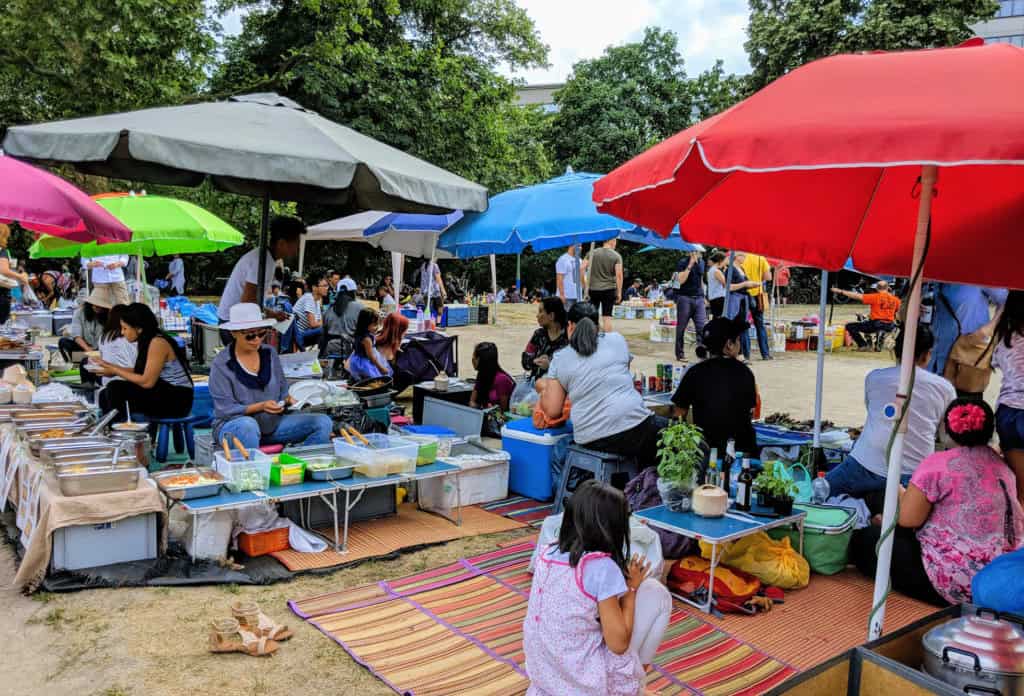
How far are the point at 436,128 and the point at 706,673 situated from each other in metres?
18.5

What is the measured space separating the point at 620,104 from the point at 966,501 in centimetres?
3003

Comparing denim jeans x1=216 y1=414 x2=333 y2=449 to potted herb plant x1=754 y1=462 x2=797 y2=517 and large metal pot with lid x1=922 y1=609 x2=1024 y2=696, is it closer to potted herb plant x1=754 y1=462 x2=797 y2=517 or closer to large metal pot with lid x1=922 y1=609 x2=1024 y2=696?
potted herb plant x1=754 y1=462 x2=797 y2=517

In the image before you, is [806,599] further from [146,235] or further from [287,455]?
[146,235]

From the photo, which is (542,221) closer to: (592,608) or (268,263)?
(268,263)

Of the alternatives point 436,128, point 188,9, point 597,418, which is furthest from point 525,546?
point 436,128

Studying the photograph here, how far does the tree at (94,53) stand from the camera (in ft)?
41.9

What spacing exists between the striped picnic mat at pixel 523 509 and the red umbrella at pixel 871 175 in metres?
2.50

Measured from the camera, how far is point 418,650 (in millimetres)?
3771

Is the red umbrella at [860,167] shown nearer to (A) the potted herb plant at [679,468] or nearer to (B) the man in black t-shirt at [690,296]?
(A) the potted herb plant at [679,468]

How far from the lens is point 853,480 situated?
500 cm

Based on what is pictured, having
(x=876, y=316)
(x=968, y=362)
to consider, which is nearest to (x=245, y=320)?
(x=968, y=362)

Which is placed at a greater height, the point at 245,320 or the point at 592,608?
the point at 245,320

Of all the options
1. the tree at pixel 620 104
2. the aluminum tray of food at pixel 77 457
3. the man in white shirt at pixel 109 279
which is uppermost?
the tree at pixel 620 104

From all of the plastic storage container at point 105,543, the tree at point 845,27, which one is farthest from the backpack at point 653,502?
the tree at point 845,27
